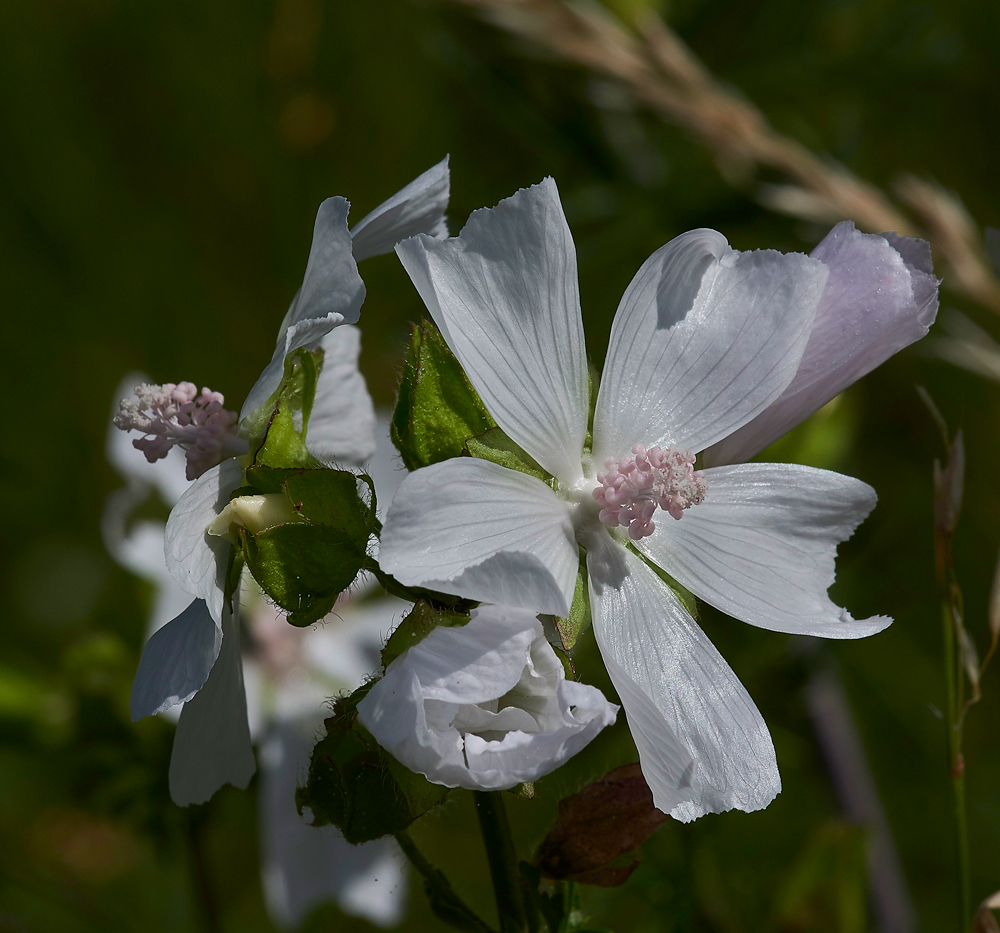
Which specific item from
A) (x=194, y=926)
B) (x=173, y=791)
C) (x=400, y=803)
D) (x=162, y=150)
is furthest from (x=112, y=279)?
(x=400, y=803)

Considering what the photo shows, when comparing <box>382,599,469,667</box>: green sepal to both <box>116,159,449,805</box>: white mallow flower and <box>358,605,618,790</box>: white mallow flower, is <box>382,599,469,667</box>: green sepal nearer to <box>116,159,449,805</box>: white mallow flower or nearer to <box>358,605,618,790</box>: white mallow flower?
<box>358,605,618,790</box>: white mallow flower

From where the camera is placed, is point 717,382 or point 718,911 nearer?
point 717,382

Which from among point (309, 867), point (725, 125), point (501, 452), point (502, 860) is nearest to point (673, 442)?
point (501, 452)

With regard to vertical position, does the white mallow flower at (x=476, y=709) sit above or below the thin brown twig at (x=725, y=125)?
above

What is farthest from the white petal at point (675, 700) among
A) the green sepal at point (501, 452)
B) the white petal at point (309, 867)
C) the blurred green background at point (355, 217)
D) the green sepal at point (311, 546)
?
the blurred green background at point (355, 217)

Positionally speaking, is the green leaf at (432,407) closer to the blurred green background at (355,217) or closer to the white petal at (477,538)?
the white petal at (477,538)

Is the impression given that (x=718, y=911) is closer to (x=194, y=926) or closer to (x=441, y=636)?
(x=194, y=926)

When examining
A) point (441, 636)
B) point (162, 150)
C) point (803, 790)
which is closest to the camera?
point (441, 636)

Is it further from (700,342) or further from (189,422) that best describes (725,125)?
(189,422)
